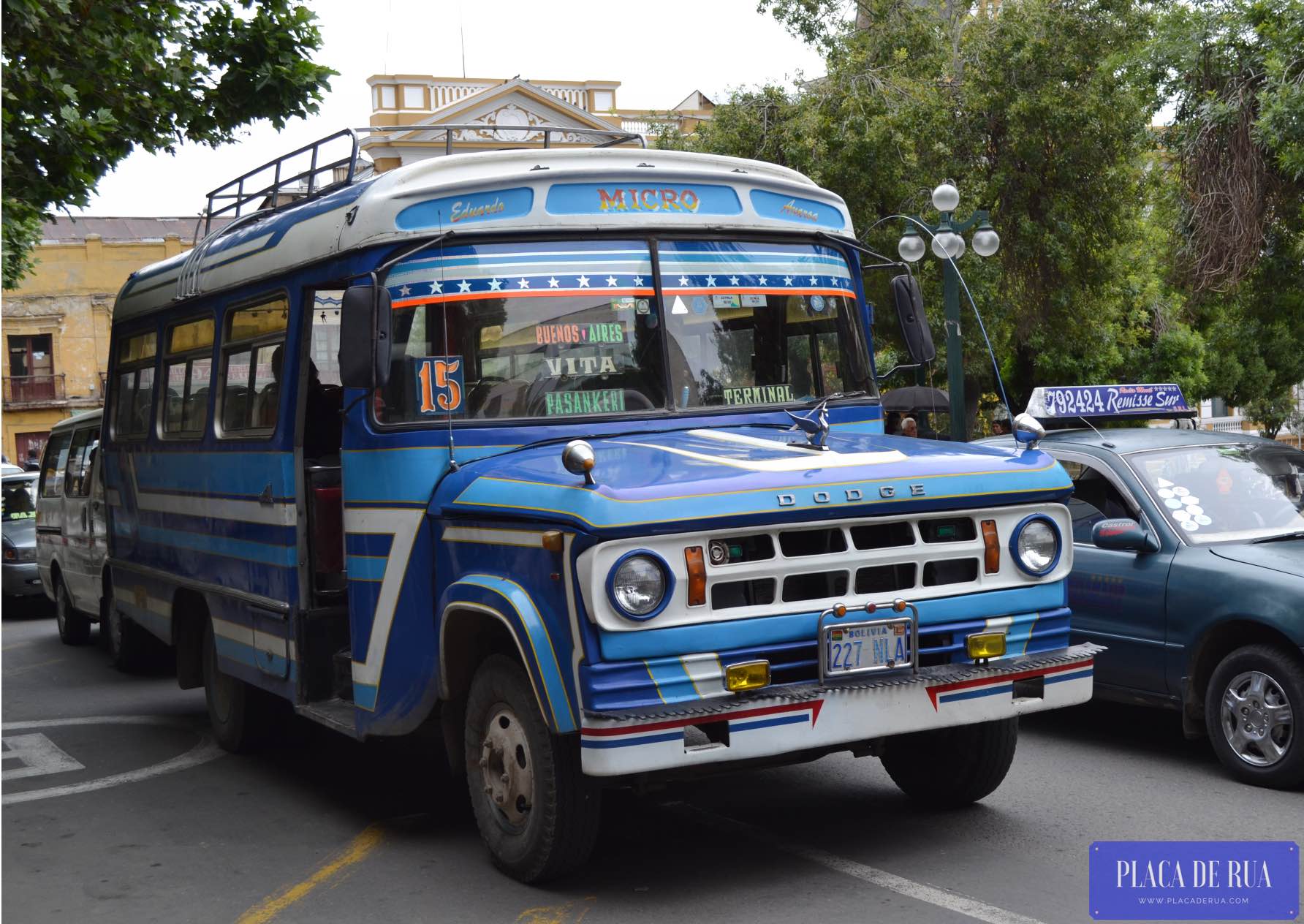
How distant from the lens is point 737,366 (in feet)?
21.9

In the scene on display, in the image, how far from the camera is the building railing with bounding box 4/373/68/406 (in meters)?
49.4

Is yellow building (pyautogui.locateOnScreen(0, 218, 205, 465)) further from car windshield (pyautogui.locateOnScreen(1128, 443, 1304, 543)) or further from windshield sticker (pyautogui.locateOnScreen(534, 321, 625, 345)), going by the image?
windshield sticker (pyautogui.locateOnScreen(534, 321, 625, 345))

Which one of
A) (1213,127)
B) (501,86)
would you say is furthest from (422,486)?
(501,86)

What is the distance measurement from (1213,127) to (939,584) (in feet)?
32.8

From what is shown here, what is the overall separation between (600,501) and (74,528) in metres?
10.3

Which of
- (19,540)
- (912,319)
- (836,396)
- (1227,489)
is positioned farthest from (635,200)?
(19,540)

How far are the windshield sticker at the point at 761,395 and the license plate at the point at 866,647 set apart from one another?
4.89 ft

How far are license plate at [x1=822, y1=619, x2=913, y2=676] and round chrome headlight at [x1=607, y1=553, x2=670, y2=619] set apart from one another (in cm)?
66

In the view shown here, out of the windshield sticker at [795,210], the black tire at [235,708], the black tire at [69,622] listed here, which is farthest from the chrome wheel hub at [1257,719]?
the black tire at [69,622]

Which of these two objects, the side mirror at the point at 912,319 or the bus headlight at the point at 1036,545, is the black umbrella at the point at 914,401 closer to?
the side mirror at the point at 912,319

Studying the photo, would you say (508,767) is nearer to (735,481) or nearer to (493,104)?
(735,481)

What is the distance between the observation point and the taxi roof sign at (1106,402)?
8.47 m

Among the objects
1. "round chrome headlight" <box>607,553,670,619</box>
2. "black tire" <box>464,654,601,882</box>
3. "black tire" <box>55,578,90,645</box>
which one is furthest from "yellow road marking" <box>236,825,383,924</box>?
"black tire" <box>55,578,90,645</box>

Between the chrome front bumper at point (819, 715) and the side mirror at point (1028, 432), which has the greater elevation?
the side mirror at point (1028, 432)
